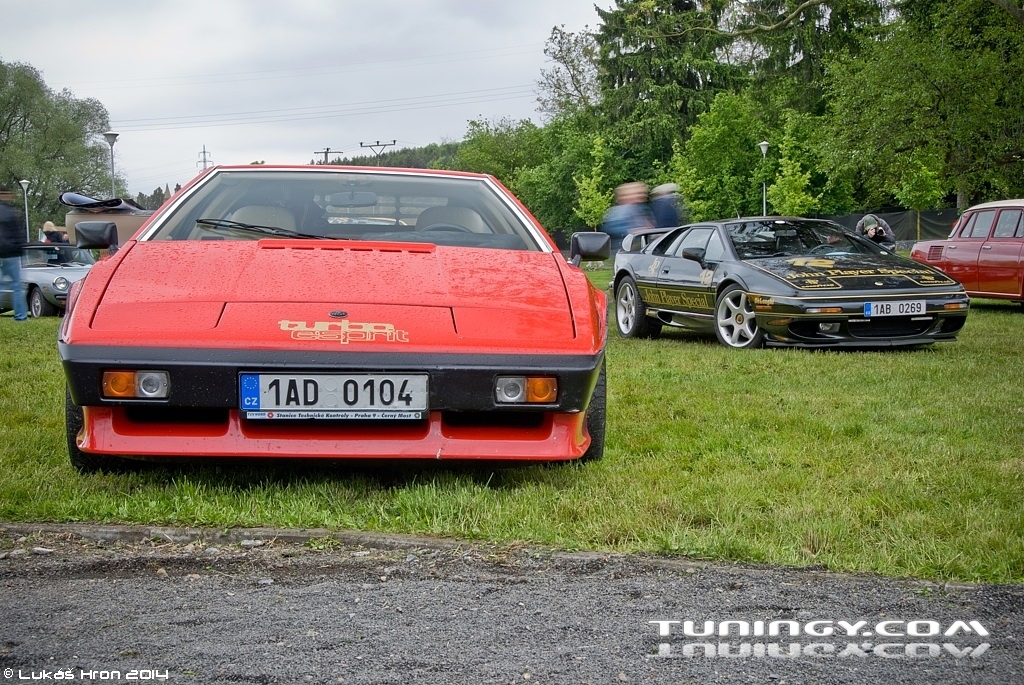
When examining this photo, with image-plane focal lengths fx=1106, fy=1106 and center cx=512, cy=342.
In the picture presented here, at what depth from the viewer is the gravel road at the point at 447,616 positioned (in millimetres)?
2133

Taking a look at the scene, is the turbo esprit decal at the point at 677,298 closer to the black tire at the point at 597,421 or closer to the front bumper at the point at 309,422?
the black tire at the point at 597,421

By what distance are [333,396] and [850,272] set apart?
6238 mm

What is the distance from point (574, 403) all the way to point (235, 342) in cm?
108


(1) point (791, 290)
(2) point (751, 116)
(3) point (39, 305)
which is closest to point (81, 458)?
(1) point (791, 290)

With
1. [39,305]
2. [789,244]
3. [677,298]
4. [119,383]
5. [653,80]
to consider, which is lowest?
[39,305]

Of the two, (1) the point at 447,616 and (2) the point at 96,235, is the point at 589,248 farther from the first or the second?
(1) the point at 447,616

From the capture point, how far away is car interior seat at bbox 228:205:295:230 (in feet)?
14.9

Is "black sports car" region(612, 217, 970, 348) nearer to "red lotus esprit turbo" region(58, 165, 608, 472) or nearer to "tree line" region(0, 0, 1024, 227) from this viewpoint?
"tree line" region(0, 0, 1024, 227)

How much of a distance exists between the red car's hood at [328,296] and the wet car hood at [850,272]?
4.93m

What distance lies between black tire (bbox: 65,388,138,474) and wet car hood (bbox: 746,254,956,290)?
6005 millimetres

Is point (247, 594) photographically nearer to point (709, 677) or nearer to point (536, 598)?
point (536, 598)

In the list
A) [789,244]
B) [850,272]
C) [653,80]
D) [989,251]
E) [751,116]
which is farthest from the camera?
[653,80]

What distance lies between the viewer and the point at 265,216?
458 cm

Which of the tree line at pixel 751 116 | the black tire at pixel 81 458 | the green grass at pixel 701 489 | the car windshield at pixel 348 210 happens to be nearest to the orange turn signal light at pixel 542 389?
the green grass at pixel 701 489
